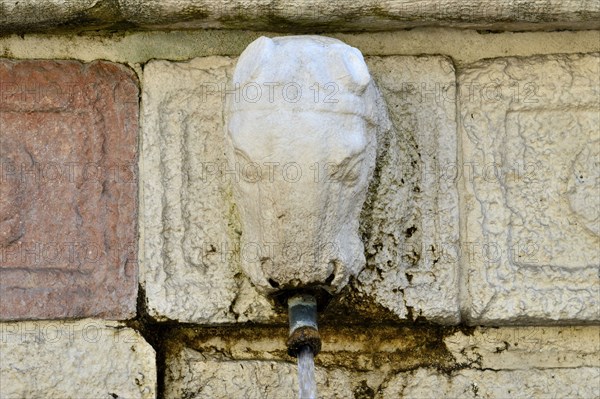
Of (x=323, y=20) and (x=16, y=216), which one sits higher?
(x=323, y=20)

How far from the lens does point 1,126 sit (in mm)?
2242

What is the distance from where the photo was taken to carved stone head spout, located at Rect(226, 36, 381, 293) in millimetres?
1982

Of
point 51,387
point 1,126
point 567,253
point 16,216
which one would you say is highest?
point 1,126

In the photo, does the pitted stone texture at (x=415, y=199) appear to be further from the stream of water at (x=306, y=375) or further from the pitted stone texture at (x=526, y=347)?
the stream of water at (x=306, y=375)

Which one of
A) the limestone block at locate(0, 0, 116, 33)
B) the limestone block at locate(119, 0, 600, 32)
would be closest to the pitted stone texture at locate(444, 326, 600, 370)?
the limestone block at locate(119, 0, 600, 32)

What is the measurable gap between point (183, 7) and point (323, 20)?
241 mm

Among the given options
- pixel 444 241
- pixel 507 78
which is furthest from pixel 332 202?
pixel 507 78

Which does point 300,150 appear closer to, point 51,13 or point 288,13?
point 288,13

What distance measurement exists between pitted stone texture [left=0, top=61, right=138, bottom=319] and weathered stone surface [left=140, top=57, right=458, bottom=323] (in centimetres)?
4

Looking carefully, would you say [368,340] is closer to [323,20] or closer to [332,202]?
[332,202]

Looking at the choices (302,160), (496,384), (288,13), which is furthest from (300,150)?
(496,384)

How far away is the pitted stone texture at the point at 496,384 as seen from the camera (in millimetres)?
2229

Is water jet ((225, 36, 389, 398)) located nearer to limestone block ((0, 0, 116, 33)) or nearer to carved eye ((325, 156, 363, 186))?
carved eye ((325, 156, 363, 186))

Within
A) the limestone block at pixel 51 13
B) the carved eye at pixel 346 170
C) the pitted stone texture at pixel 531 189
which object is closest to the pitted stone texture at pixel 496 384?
the pitted stone texture at pixel 531 189
